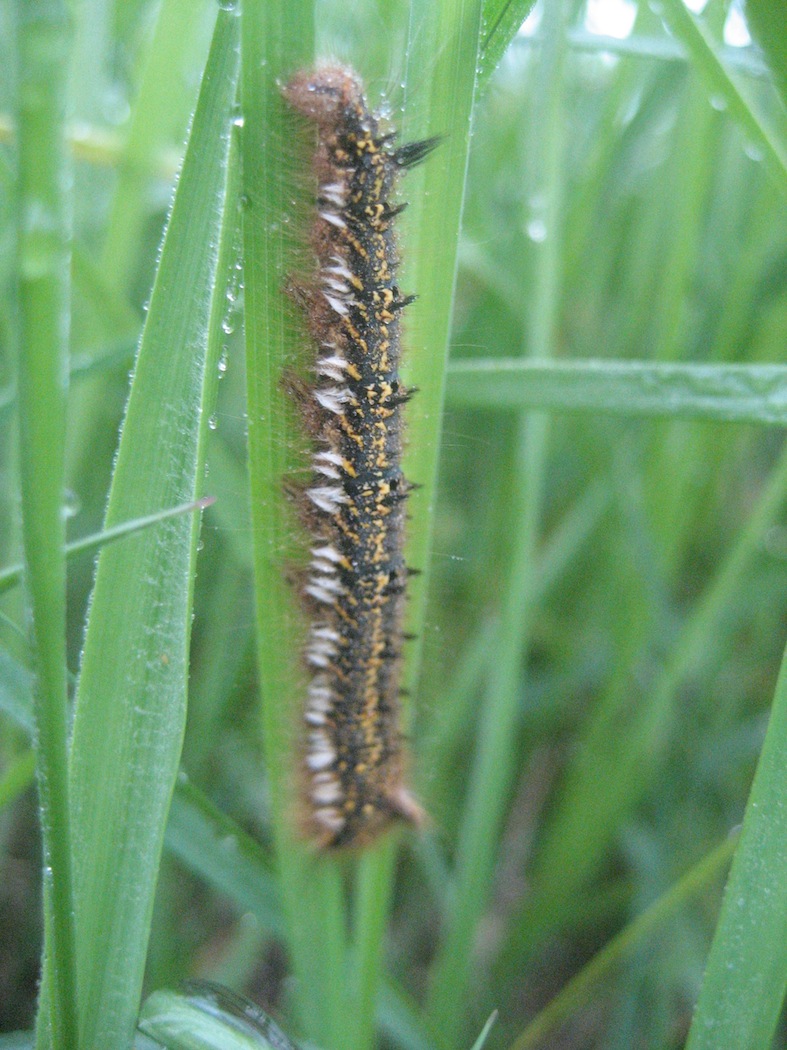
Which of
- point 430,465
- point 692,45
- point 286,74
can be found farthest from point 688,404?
point 286,74

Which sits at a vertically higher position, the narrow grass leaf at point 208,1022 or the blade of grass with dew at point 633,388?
Answer: the blade of grass with dew at point 633,388

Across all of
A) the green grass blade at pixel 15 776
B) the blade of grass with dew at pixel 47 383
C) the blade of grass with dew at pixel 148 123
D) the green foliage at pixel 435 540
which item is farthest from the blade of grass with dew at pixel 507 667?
the blade of grass with dew at pixel 47 383

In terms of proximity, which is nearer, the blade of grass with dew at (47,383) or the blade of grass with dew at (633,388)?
the blade of grass with dew at (47,383)

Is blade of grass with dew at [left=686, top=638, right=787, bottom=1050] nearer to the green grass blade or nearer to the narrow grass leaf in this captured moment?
the narrow grass leaf

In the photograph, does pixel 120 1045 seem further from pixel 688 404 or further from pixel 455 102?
pixel 455 102

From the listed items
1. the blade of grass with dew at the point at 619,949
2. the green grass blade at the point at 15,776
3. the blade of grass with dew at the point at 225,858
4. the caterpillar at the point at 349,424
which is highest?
the caterpillar at the point at 349,424

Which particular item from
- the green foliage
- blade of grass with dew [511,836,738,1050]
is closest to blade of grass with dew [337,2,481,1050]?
the green foliage

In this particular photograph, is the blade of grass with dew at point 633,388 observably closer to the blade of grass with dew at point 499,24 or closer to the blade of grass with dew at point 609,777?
the blade of grass with dew at point 499,24

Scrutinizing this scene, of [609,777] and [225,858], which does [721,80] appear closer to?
[225,858]
